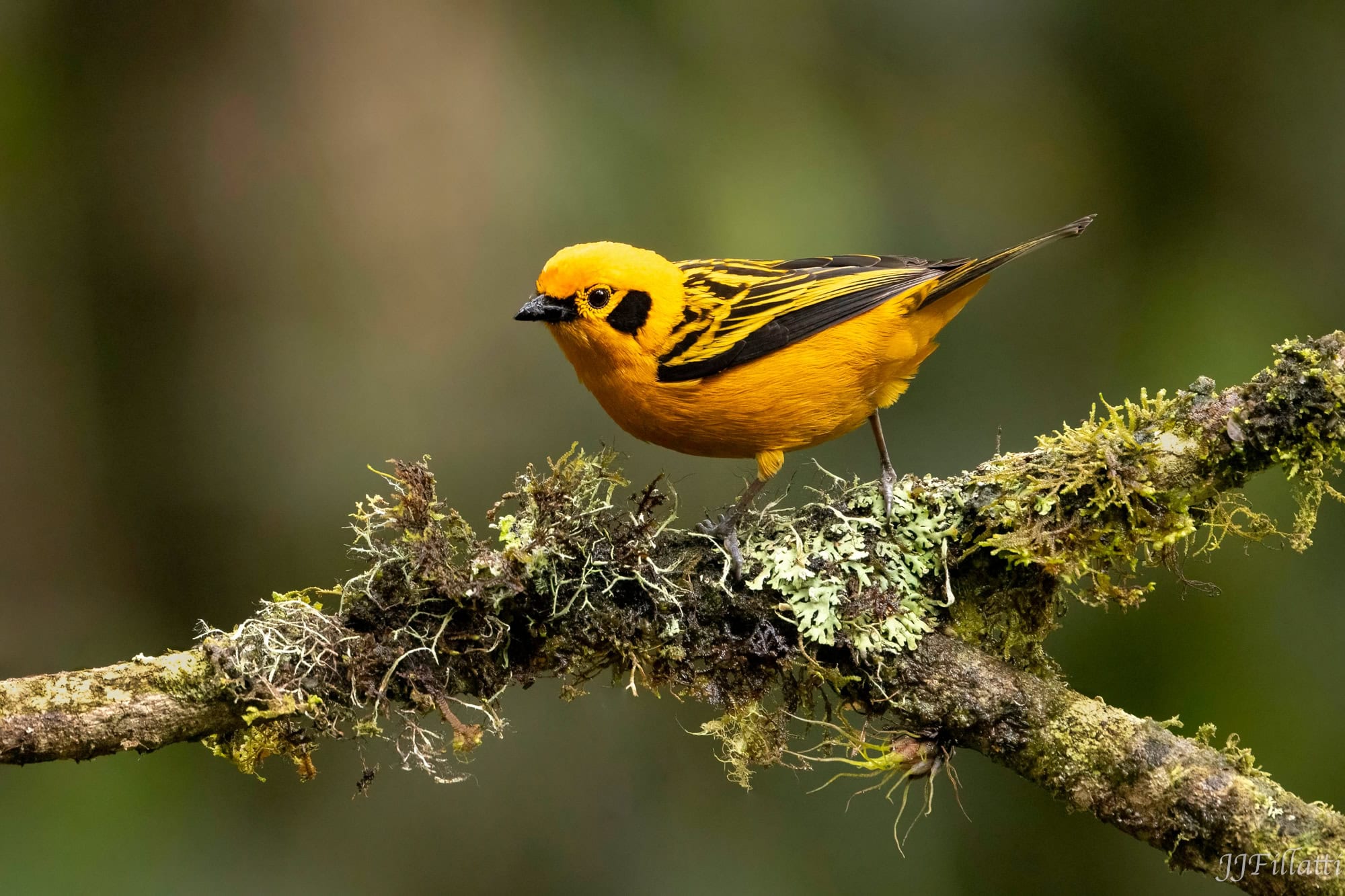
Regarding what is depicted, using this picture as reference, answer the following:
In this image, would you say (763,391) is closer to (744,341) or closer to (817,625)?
(744,341)

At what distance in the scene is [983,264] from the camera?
4230 millimetres

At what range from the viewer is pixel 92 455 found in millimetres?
6199

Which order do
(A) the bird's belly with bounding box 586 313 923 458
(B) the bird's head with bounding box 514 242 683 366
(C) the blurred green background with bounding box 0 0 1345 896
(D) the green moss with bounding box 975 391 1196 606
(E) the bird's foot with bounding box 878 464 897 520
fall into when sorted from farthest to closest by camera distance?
(C) the blurred green background with bounding box 0 0 1345 896 < (B) the bird's head with bounding box 514 242 683 366 < (A) the bird's belly with bounding box 586 313 923 458 < (E) the bird's foot with bounding box 878 464 897 520 < (D) the green moss with bounding box 975 391 1196 606

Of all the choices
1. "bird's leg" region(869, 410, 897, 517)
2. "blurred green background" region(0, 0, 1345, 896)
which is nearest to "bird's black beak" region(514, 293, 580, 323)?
"bird's leg" region(869, 410, 897, 517)

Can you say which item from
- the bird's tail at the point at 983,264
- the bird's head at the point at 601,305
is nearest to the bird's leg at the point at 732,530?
the bird's head at the point at 601,305

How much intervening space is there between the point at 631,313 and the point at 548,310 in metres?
0.35

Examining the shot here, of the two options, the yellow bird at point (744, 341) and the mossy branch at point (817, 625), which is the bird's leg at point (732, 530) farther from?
the yellow bird at point (744, 341)

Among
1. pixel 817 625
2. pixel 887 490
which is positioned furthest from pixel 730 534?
pixel 887 490

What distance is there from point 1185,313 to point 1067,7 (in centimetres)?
191

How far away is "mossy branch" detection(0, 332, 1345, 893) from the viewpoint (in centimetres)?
288

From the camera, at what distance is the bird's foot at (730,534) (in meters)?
3.31

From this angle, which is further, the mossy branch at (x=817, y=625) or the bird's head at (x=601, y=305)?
the bird's head at (x=601, y=305)

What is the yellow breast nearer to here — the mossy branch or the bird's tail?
the bird's tail

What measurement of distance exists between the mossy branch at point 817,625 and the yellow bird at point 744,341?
72 centimetres
